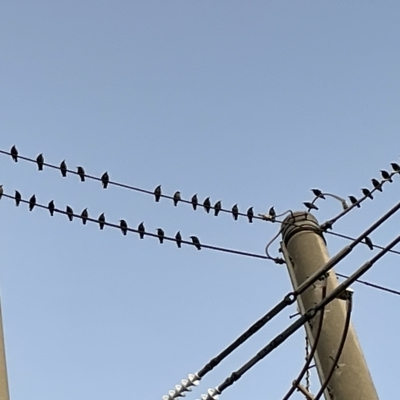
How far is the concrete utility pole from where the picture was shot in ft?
19.6

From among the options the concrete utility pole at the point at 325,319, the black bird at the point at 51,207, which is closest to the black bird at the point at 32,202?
the black bird at the point at 51,207

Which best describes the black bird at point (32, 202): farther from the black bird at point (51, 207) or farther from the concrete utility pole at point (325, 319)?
the concrete utility pole at point (325, 319)

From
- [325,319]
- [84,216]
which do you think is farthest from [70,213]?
[325,319]

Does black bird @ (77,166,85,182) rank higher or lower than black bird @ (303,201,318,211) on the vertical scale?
higher

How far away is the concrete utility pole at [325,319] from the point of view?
597cm

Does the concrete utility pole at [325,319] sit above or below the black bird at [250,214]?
below

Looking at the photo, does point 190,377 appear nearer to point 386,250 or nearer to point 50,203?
point 386,250

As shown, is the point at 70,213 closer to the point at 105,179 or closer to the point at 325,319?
the point at 105,179

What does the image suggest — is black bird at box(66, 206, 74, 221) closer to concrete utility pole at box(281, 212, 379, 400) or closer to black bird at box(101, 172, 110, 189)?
black bird at box(101, 172, 110, 189)

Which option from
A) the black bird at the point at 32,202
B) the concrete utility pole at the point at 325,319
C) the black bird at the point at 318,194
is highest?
the black bird at the point at 32,202

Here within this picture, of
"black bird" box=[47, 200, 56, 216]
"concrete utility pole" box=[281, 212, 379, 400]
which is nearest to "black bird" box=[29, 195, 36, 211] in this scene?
"black bird" box=[47, 200, 56, 216]

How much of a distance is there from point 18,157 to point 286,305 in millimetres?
5004

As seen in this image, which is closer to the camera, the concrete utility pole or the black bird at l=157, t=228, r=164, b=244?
the concrete utility pole

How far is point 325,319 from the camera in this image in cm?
631
